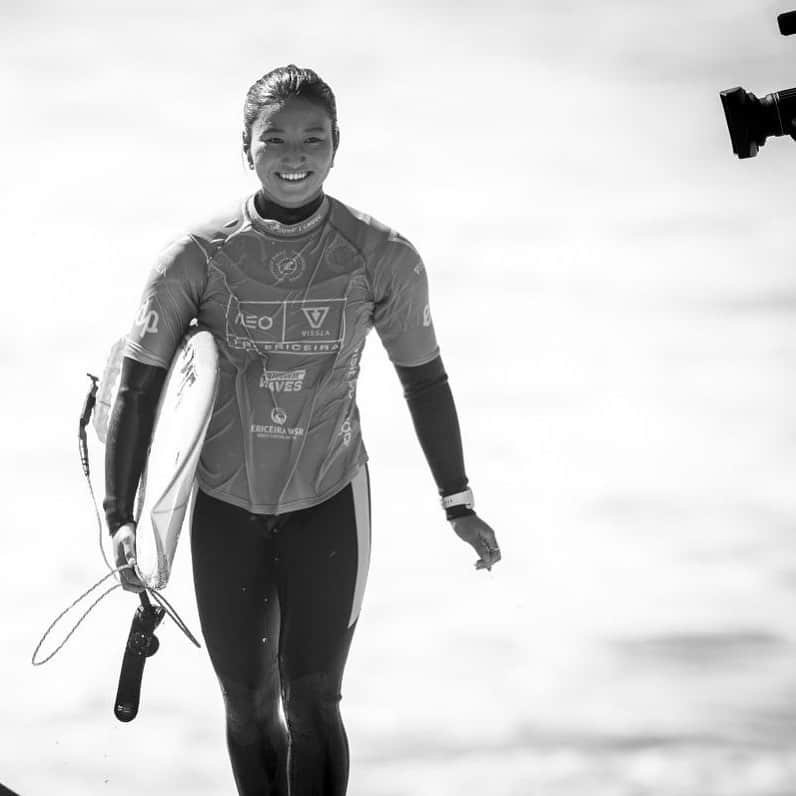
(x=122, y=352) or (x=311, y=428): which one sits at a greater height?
(x=122, y=352)

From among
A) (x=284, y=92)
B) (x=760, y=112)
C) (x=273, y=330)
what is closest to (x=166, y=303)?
(x=273, y=330)

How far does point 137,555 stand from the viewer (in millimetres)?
3676

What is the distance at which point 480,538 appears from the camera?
4.03 metres

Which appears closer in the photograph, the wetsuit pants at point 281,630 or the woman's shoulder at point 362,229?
the wetsuit pants at point 281,630

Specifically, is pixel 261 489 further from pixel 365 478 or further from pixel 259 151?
pixel 259 151

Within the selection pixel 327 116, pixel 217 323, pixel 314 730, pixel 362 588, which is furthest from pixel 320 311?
pixel 314 730

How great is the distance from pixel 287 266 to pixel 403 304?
0.35 m

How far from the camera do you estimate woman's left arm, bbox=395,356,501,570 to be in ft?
13.3

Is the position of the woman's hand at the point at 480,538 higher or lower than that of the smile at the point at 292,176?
lower

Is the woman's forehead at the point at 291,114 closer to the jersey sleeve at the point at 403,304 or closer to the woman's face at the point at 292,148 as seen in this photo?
the woman's face at the point at 292,148

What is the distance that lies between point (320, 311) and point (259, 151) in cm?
47

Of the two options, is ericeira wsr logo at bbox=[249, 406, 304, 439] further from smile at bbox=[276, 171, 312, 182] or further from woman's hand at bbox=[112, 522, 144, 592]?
smile at bbox=[276, 171, 312, 182]

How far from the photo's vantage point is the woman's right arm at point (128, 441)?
3.75 metres

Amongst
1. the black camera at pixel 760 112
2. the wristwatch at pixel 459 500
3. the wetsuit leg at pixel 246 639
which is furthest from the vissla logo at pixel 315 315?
the black camera at pixel 760 112
